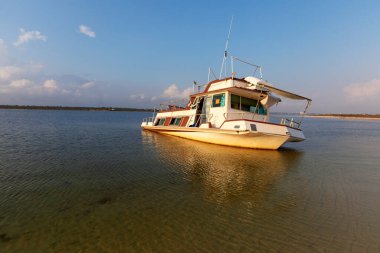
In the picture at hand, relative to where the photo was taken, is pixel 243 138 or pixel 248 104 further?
pixel 248 104

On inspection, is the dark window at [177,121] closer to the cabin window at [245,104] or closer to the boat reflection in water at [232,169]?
the cabin window at [245,104]

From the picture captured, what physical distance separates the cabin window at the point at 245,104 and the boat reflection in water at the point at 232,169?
386 cm

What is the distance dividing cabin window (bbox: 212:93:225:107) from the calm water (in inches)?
306

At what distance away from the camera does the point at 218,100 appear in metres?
20.0

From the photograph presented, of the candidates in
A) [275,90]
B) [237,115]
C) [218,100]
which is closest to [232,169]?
[237,115]

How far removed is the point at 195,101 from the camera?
23.3 meters

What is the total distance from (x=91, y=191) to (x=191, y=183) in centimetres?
394

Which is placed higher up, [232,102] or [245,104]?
[232,102]

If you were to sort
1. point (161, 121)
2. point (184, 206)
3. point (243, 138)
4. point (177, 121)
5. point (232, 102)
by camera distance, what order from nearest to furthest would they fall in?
point (184, 206)
point (243, 138)
point (232, 102)
point (177, 121)
point (161, 121)

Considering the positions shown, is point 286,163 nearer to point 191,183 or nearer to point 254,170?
point 254,170

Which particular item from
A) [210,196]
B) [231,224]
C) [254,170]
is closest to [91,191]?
[210,196]

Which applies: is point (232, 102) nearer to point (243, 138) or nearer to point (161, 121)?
point (243, 138)

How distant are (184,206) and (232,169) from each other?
211 inches

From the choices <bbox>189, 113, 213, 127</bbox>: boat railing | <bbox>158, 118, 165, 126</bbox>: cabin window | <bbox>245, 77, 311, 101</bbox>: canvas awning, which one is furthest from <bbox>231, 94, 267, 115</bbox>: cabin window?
<bbox>158, 118, 165, 126</bbox>: cabin window
